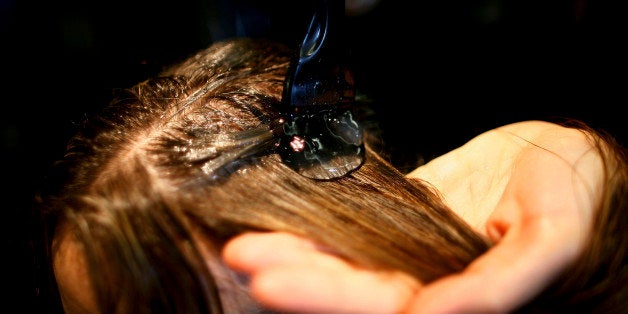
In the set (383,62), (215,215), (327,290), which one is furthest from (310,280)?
(383,62)

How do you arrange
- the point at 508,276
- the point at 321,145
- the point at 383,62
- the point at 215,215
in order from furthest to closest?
1. the point at 383,62
2. the point at 321,145
3. the point at 215,215
4. the point at 508,276

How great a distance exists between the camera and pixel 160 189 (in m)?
0.48

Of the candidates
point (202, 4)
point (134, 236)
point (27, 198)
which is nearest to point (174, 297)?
point (134, 236)

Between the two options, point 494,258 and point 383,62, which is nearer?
point 494,258

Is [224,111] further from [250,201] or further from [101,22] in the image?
[101,22]

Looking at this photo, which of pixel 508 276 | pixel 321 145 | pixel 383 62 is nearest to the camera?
pixel 508 276

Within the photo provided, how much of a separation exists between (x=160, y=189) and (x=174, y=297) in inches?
5.4

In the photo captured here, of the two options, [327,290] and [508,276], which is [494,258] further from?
[327,290]

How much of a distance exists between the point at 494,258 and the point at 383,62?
70 centimetres

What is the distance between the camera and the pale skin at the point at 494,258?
13.9 inches

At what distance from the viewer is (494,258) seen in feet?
1.25

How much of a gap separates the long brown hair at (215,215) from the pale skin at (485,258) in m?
0.03

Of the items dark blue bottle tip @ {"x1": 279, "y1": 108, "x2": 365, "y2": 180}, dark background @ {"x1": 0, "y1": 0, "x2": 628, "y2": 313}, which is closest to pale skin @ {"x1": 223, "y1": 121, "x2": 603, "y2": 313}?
dark blue bottle tip @ {"x1": 279, "y1": 108, "x2": 365, "y2": 180}

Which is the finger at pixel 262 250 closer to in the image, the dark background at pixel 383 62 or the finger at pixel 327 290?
the finger at pixel 327 290
